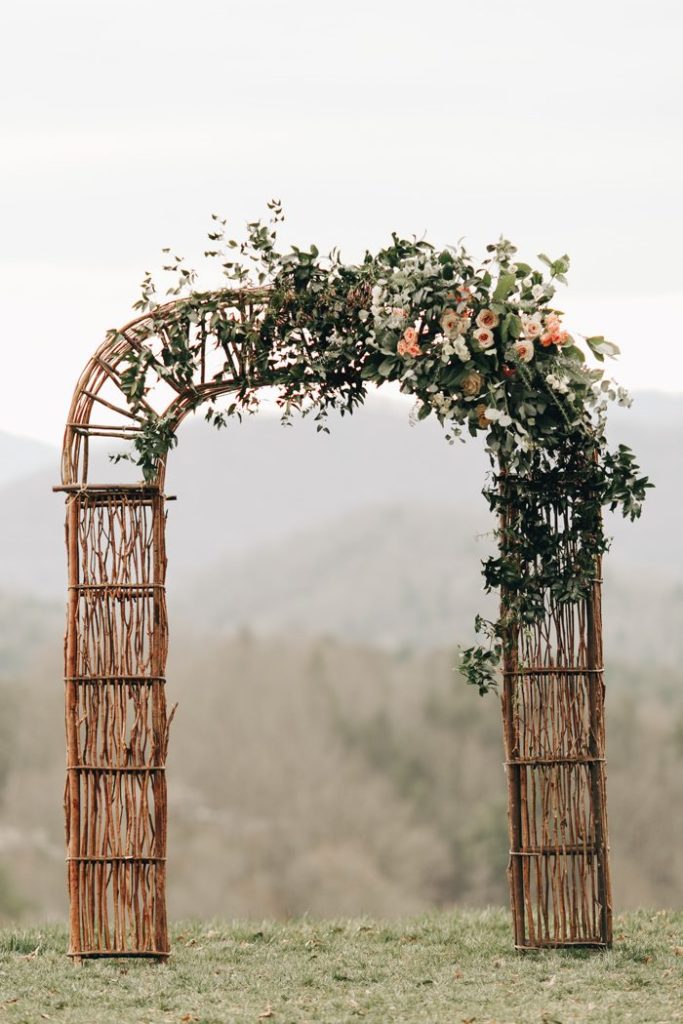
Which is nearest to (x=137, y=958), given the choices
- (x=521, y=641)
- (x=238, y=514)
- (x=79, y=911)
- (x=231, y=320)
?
(x=79, y=911)

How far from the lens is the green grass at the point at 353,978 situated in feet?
17.8

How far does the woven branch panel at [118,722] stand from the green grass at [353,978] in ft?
1.13

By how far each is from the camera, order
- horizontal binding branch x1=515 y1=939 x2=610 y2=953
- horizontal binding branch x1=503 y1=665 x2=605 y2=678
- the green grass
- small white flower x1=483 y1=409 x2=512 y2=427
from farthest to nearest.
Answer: horizontal binding branch x1=515 y1=939 x2=610 y2=953, horizontal binding branch x1=503 y1=665 x2=605 y2=678, small white flower x1=483 y1=409 x2=512 y2=427, the green grass

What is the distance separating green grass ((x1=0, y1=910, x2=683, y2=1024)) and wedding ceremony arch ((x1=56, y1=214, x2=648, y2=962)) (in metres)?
0.30

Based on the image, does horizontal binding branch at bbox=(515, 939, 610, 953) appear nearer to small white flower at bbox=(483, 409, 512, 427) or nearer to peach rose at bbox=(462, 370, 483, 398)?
small white flower at bbox=(483, 409, 512, 427)

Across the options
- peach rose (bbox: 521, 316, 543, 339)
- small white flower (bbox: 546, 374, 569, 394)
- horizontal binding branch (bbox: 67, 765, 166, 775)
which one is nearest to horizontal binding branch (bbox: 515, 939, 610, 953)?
horizontal binding branch (bbox: 67, 765, 166, 775)

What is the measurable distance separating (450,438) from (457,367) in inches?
13.0

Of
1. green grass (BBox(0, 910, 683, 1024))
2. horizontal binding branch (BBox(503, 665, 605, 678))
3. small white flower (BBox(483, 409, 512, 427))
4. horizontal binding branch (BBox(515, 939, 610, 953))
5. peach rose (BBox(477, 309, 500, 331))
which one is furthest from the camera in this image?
horizontal binding branch (BBox(515, 939, 610, 953))

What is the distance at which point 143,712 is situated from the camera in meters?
6.17

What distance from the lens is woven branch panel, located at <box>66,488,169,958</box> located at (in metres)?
6.16

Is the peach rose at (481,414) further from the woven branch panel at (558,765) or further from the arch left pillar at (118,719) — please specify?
the arch left pillar at (118,719)

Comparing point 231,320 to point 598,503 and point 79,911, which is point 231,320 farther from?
point 79,911

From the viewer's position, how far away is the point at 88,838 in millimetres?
6195

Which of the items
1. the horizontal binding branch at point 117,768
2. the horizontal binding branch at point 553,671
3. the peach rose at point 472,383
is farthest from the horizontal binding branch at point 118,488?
the horizontal binding branch at point 553,671
